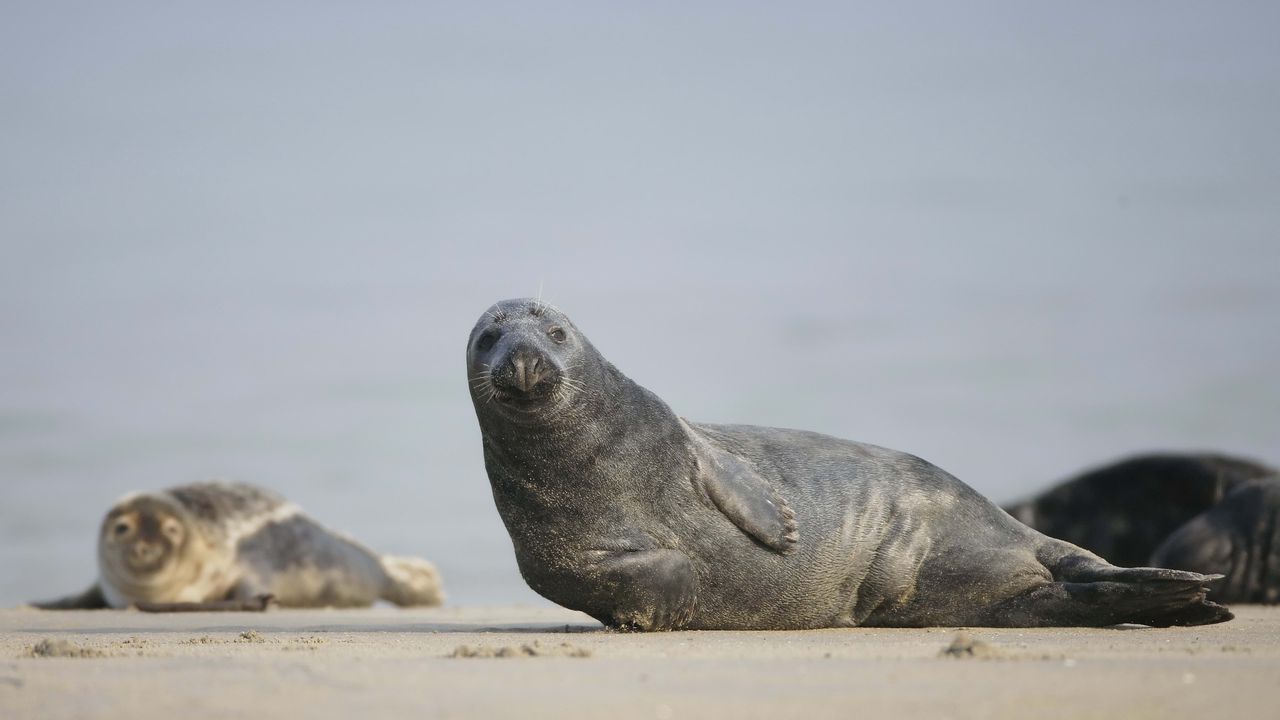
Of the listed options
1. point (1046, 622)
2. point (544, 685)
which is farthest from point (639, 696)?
point (1046, 622)

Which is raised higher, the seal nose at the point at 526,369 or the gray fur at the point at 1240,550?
the seal nose at the point at 526,369

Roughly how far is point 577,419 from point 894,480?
168 centimetres

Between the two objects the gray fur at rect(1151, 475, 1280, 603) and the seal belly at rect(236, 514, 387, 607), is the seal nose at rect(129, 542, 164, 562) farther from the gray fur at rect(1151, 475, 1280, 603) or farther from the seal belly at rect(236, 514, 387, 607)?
the gray fur at rect(1151, 475, 1280, 603)

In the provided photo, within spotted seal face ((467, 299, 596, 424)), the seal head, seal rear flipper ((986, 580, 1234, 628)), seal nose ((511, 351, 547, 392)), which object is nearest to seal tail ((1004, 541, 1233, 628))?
seal rear flipper ((986, 580, 1234, 628))

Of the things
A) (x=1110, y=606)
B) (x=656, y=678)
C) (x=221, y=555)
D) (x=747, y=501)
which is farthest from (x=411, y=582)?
(x=656, y=678)

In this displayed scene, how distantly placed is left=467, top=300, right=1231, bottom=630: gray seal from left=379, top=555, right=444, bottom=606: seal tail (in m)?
8.60

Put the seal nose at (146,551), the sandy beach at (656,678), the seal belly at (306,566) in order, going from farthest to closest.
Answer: the seal belly at (306,566)
the seal nose at (146,551)
the sandy beach at (656,678)

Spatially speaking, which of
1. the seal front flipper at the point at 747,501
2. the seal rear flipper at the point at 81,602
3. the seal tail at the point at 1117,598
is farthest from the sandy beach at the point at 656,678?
the seal rear flipper at the point at 81,602

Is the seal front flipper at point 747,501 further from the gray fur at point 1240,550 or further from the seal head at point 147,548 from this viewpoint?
the seal head at point 147,548

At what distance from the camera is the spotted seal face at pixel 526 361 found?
7.12 meters

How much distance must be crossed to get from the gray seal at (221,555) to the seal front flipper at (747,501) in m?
7.58

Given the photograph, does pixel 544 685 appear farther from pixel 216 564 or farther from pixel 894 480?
pixel 216 564

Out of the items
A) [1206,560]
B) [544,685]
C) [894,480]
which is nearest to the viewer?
[544,685]

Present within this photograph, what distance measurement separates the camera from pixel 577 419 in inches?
291
